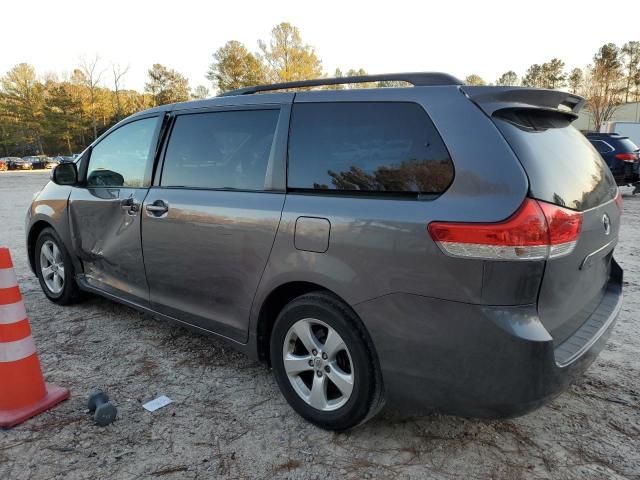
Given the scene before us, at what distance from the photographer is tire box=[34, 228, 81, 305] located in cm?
432

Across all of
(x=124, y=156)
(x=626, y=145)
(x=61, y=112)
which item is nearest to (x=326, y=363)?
(x=124, y=156)

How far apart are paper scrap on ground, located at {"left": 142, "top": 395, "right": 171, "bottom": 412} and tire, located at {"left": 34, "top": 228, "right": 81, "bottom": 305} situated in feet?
6.51

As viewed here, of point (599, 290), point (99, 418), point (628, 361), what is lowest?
point (628, 361)

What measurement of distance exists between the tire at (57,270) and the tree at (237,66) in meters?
40.7

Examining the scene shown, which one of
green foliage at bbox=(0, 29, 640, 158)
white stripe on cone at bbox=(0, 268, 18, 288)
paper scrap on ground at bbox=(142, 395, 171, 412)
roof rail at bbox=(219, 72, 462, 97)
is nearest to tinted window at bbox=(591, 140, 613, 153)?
roof rail at bbox=(219, 72, 462, 97)

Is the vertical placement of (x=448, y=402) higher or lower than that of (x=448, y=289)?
lower

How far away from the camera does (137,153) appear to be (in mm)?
3688

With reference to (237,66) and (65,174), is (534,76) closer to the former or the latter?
(237,66)

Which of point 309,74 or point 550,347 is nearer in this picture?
point 550,347

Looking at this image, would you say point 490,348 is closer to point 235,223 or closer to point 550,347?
point 550,347

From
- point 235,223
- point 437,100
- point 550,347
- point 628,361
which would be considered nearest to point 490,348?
point 550,347

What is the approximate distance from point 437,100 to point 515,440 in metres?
1.77

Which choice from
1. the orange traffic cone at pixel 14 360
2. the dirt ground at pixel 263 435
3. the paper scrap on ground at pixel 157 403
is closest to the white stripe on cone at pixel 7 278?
the orange traffic cone at pixel 14 360

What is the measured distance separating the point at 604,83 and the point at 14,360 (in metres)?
55.5
